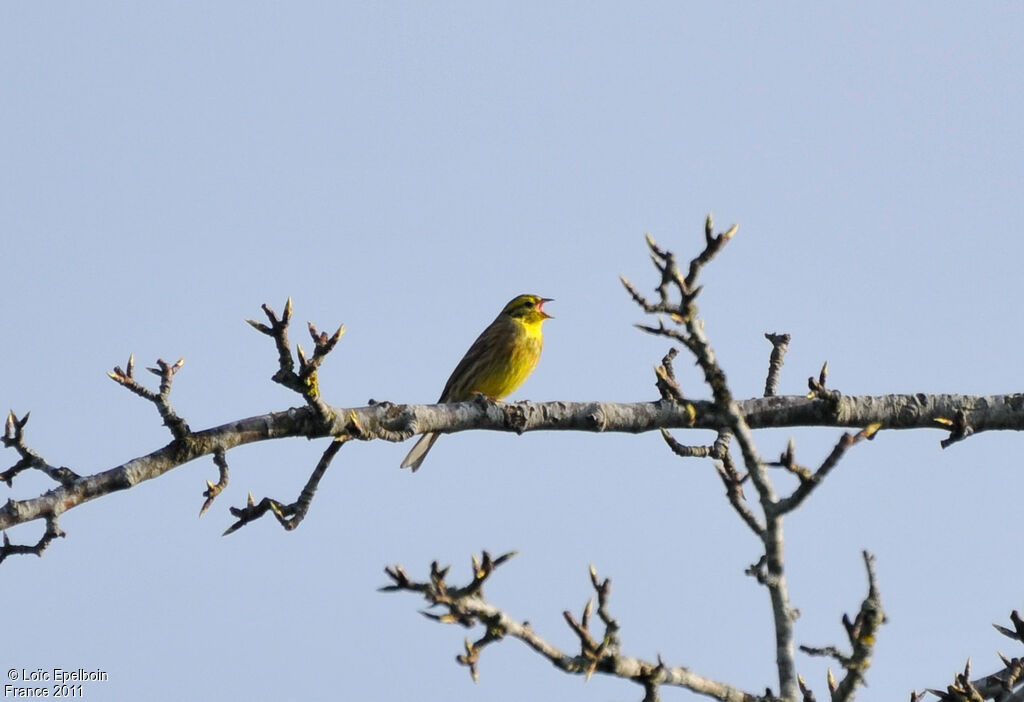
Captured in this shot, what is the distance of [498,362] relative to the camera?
13.3 meters

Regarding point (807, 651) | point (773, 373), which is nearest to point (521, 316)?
point (773, 373)

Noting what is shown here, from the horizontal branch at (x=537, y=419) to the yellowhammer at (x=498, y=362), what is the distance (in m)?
5.87

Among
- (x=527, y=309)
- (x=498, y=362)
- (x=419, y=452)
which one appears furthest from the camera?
(x=527, y=309)

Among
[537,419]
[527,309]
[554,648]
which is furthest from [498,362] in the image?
[554,648]

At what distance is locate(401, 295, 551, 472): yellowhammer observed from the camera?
13.3 m

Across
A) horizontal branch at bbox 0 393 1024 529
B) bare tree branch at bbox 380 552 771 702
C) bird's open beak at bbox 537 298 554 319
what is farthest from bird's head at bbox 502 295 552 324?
bare tree branch at bbox 380 552 771 702

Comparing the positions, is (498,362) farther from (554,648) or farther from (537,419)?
(554,648)

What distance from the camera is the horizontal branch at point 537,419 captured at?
20.2 ft

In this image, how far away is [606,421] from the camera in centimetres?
717

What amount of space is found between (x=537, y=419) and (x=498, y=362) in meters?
6.17

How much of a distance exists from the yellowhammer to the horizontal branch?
231 inches

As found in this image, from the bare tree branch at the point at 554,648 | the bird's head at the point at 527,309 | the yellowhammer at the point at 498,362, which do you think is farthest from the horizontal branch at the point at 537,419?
the bird's head at the point at 527,309

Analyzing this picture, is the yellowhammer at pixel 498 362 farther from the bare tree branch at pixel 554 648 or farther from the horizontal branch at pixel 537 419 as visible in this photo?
the bare tree branch at pixel 554 648

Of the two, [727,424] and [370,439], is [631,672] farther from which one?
[370,439]
